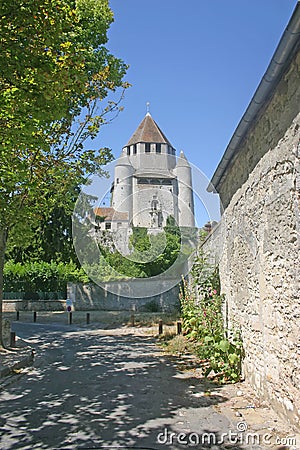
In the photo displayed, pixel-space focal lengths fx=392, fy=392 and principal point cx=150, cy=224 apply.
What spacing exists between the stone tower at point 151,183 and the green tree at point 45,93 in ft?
27.5

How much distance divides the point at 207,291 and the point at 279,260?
15.1 feet

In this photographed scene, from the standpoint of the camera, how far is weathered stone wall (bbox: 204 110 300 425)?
3.93 meters

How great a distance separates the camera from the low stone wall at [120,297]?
65.5 ft

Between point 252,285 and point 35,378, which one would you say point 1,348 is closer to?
point 35,378

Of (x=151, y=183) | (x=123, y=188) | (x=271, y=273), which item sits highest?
(x=151, y=183)

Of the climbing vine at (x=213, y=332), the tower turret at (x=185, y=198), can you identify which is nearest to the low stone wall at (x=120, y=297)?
the tower turret at (x=185, y=198)

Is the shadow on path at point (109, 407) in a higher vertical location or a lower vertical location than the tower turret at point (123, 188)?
lower

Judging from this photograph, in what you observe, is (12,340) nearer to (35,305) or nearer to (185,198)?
(35,305)

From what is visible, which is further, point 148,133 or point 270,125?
point 148,133

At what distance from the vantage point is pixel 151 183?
30328mm
